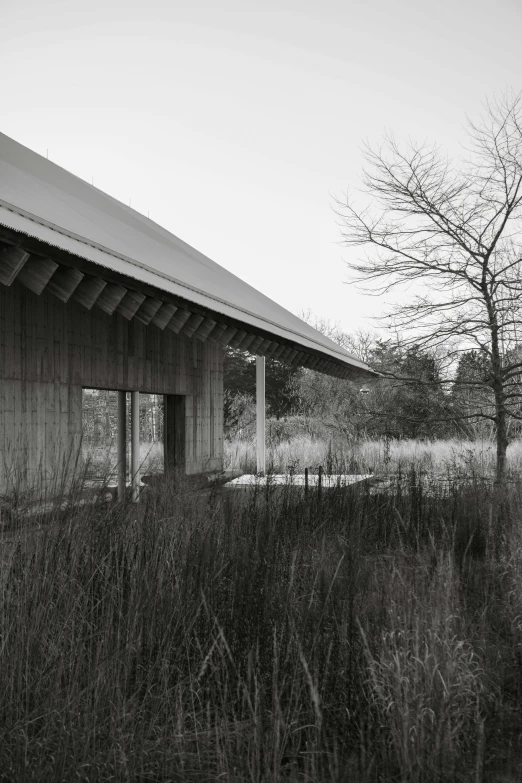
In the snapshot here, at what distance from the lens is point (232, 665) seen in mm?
3188

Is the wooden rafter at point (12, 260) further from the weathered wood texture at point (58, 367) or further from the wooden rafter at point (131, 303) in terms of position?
the weathered wood texture at point (58, 367)

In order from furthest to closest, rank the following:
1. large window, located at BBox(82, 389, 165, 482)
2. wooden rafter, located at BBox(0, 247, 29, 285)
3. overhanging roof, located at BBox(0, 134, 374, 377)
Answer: large window, located at BBox(82, 389, 165, 482) → overhanging roof, located at BBox(0, 134, 374, 377) → wooden rafter, located at BBox(0, 247, 29, 285)

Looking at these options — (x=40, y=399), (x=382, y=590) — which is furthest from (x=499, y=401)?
(x=382, y=590)

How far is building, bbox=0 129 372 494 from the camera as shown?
4809 mm

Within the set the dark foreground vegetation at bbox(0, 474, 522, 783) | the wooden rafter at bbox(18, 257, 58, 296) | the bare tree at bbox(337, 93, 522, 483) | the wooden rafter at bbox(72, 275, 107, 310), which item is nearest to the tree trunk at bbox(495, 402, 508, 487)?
the bare tree at bbox(337, 93, 522, 483)

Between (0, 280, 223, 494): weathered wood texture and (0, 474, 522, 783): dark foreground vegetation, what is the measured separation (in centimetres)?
178

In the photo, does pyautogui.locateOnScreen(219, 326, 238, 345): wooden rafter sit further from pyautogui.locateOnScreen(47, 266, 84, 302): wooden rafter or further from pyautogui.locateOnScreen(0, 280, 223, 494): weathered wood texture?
pyautogui.locateOnScreen(47, 266, 84, 302): wooden rafter

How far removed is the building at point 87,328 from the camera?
481 centimetres

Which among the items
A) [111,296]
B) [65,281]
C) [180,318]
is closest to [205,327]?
[180,318]

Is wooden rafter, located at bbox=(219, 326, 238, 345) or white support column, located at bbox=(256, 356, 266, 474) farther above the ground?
wooden rafter, located at bbox=(219, 326, 238, 345)

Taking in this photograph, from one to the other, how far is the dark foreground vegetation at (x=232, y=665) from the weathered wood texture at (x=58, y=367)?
178 cm

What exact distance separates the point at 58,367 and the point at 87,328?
0.71m

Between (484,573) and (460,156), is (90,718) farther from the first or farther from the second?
(460,156)

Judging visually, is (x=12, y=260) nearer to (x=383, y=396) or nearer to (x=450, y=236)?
(x=450, y=236)
